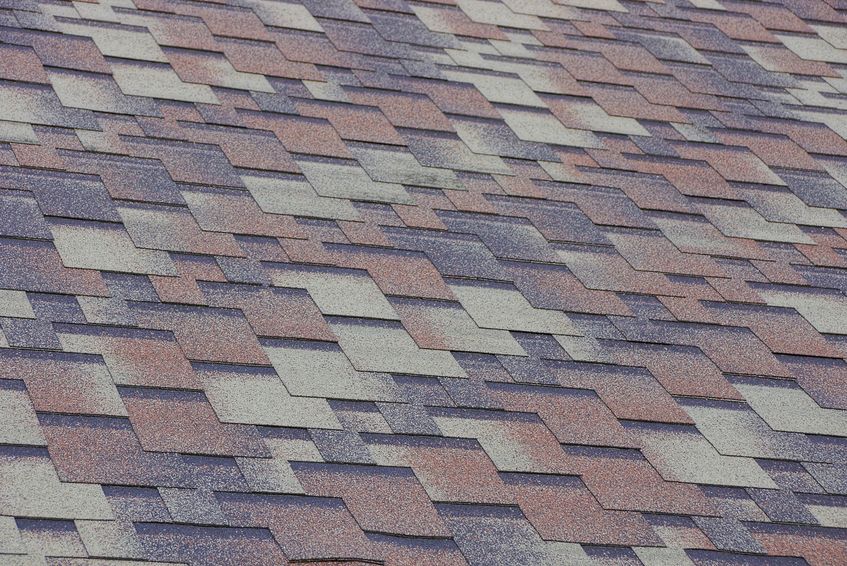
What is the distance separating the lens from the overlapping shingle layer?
304 cm

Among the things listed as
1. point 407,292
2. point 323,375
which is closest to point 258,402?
point 323,375

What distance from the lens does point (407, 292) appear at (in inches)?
151

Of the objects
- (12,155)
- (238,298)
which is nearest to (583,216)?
(238,298)

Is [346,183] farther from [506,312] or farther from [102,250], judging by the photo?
[102,250]

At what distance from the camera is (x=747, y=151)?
16.6 feet

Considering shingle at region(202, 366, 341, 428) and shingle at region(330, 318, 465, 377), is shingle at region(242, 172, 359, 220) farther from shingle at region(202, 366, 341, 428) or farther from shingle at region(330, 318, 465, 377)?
shingle at region(202, 366, 341, 428)

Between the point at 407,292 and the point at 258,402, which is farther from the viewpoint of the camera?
the point at 407,292

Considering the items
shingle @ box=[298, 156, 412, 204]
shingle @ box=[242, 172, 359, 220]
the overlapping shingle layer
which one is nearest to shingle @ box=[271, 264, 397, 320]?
the overlapping shingle layer

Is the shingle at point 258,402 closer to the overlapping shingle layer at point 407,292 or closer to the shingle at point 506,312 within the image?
the overlapping shingle layer at point 407,292

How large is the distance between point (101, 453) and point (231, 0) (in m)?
2.76

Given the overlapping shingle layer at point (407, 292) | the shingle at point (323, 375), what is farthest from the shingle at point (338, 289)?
the shingle at point (323, 375)

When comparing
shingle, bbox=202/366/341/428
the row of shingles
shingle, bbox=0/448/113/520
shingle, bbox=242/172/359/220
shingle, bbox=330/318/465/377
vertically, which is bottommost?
shingle, bbox=0/448/113/520

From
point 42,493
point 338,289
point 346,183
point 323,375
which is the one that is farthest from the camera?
point 346,183

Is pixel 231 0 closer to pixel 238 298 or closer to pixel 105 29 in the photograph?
pixel 105 29
